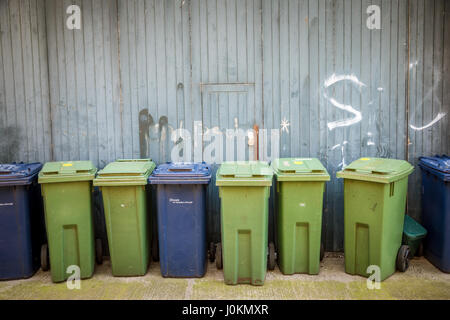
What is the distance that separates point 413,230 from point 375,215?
3.21 feet

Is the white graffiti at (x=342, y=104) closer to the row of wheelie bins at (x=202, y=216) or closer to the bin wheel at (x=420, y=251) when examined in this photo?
the row of wheelie bins at (x=202, y=216)

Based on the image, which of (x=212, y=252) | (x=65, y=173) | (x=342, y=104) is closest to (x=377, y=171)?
(x=342, y=104)

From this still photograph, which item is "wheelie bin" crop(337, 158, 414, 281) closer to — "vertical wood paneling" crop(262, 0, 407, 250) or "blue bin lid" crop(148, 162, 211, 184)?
"vertical wood paneling" crop(262, 0, 407, 250)

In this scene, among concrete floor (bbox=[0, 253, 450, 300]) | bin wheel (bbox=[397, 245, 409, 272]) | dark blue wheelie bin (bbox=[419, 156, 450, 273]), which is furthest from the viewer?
bin wheel (bbox=[397, 245, 409, 272])

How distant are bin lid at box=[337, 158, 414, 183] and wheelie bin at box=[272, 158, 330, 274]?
0.30 meters

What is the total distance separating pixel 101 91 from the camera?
5.43 m

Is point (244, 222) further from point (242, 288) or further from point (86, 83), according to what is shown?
point (86, 83)

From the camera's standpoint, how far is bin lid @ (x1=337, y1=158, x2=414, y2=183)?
14.2 ft

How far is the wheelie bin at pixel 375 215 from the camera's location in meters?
4.38

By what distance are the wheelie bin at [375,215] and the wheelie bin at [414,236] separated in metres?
0.21

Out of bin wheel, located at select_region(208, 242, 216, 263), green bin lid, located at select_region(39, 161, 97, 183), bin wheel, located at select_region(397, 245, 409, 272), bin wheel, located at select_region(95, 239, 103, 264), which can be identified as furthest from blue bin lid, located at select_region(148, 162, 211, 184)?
bin wheel, located at select_region(397, 245, 409, 272)

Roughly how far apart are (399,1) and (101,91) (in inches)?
165

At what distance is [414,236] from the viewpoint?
4.92 metres

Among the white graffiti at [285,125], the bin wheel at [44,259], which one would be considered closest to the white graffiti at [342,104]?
the white graffiti at [285,125]
